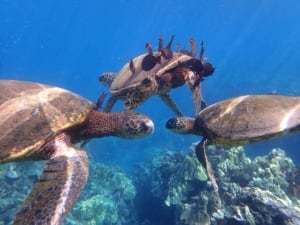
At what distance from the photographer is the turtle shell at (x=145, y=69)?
6.44 meters

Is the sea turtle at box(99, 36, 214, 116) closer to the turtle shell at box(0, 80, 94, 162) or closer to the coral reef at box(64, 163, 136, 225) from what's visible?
the turtle shell at box(0, 80, 94, 162)

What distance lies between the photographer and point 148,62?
6.77 meters

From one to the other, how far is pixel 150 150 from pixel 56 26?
129684 millimetres

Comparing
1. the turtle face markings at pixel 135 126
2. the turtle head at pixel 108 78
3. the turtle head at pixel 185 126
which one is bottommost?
the turtle face markings at pixel 135 126

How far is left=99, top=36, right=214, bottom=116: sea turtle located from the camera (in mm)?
6406

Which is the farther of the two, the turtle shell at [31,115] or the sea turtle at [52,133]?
the turtle shell at [31,115]

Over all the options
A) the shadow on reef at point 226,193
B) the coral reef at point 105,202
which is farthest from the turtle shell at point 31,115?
the coral reef at point 105,202

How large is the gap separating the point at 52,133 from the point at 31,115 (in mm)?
374

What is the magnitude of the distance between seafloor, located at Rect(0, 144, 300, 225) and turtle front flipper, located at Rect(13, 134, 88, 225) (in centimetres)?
344

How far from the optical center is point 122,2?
63688 mm

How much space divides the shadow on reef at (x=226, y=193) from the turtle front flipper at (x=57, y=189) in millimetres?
3430

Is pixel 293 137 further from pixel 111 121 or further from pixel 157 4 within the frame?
pixel 157 4

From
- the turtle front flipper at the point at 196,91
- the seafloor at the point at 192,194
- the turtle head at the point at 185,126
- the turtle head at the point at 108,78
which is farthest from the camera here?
the turtle head at the point at 108,78

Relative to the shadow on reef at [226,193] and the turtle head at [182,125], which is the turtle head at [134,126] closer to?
the turtle head at [182,125]
